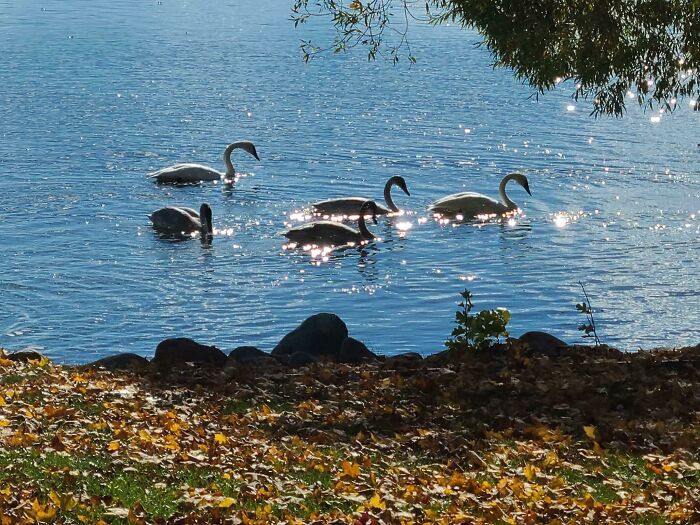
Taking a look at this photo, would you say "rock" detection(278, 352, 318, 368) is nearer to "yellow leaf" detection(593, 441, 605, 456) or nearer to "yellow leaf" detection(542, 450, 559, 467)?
"yellow leaf" detection(593, 441, 605, 456)

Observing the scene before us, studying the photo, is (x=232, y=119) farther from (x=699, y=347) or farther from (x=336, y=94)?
(x=699, y=347)

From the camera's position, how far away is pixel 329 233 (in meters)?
29.0

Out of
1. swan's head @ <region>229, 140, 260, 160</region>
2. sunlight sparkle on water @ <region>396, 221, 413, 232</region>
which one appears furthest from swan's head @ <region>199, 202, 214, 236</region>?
swan's head @ <region>229, 140, 260, 160</region>

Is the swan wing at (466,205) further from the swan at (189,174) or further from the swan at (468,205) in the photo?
the swan at (189,174)

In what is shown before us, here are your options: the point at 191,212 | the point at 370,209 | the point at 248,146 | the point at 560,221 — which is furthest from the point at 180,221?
the point at 248,146

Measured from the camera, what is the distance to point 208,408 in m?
15.2

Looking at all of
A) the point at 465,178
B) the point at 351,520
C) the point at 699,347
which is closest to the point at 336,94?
the point at 465,178

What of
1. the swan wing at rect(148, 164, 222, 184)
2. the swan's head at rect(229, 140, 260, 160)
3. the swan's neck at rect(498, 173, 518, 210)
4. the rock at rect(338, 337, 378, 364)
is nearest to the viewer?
the rock at rect(338, 337, 378, 364)

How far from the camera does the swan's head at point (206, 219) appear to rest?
2934cm

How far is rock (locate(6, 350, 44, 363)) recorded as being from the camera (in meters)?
18.4

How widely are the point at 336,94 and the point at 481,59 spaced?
Result: 14.3m

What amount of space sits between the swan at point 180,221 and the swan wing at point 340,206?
3484 mm

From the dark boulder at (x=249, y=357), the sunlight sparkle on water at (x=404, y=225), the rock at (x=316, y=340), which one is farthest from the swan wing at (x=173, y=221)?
the dark boulder at (x=249, y=357)

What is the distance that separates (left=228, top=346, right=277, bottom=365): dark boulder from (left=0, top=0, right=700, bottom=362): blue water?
106 inches
